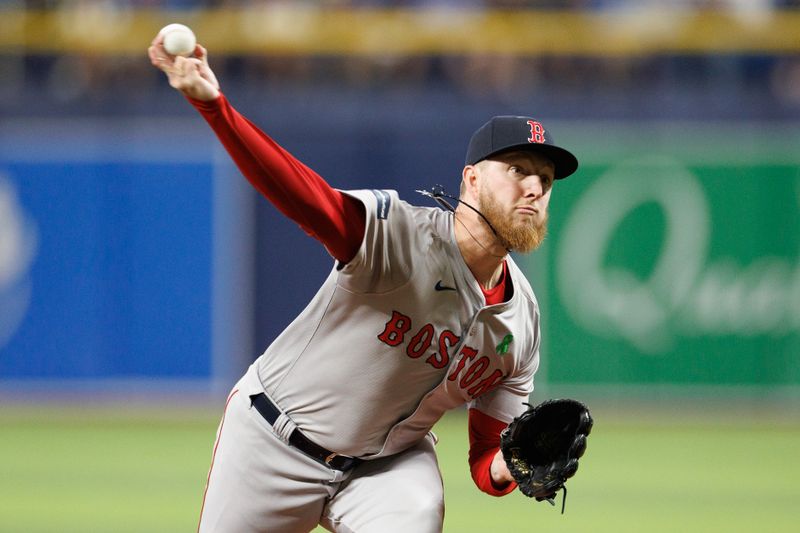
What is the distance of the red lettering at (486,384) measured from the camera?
505cm

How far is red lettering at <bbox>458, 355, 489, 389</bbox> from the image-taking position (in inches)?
193

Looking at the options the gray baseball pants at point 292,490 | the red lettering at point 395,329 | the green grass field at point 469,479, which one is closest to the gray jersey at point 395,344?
the red lettering at point 395,329

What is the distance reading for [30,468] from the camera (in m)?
9.86

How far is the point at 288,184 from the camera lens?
13.1 ft

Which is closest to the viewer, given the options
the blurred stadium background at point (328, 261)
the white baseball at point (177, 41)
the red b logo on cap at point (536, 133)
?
the white baseball at point (177, 41)

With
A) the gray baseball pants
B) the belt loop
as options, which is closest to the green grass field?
the gray baseball pants

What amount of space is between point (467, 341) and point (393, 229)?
606 mm

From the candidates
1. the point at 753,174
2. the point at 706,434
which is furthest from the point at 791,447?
the point at 753,174

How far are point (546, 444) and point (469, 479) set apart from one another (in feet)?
15.4

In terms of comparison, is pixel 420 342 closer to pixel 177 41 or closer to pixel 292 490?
pixel 292 490

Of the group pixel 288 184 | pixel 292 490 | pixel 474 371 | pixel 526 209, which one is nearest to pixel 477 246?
pixel 526 209

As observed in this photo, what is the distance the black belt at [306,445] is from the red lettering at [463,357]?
0.54 meters

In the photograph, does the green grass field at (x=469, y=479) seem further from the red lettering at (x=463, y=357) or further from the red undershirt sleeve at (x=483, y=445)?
the red lettering at (x=463, y=357)

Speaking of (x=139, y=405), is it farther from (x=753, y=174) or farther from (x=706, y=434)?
(x=753, y=174)
